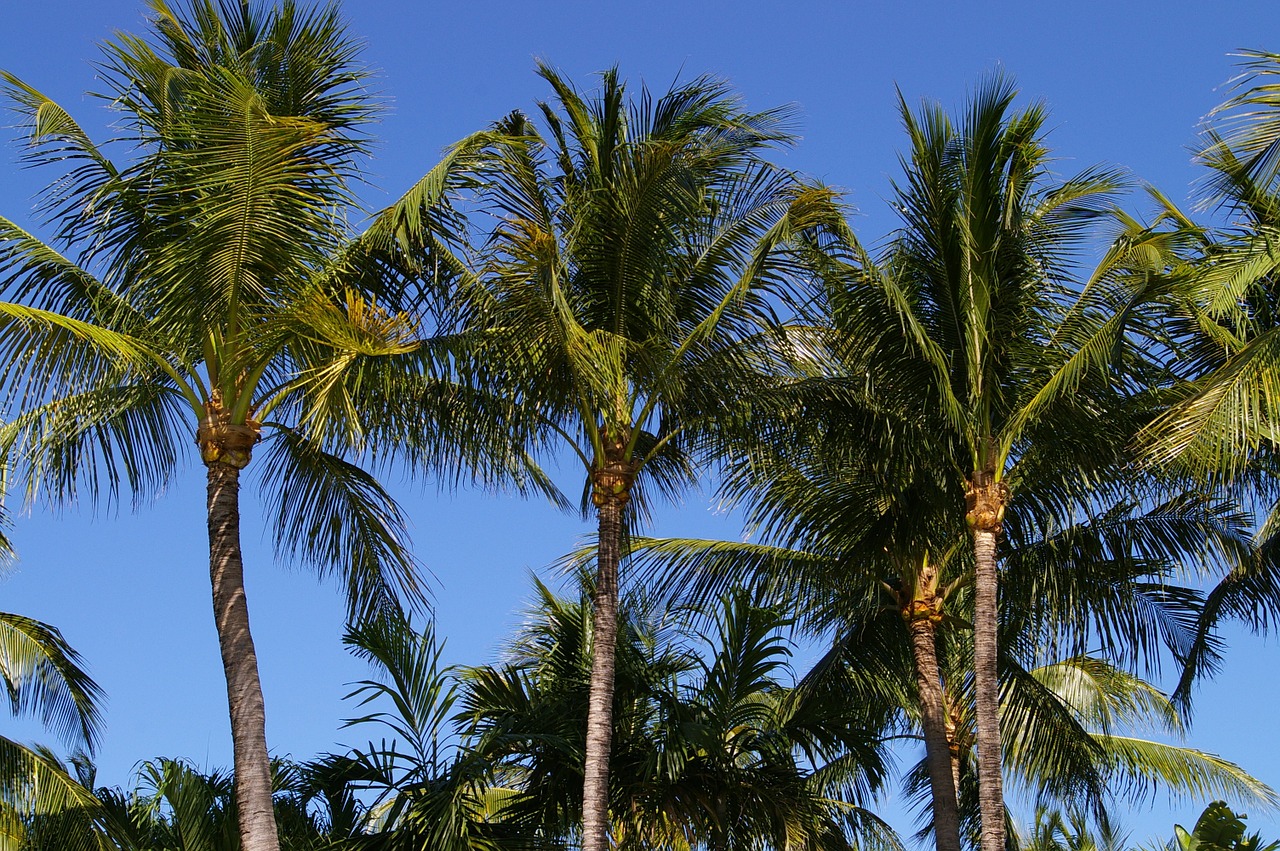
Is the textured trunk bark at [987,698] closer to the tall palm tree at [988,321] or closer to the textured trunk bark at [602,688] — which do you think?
the tall palm tree at [988,321]

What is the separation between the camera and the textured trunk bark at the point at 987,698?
1203 cm

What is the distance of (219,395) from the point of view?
39.0ft

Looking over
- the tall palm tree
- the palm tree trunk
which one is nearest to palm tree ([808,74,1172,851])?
the tall palm tree

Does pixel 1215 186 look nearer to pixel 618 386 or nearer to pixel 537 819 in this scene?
pixel 618 386

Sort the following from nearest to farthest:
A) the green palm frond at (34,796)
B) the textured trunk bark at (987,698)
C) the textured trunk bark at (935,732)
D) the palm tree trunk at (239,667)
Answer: the palm tree trunk at (239,667), the textured trunk bark at (987,698), the green palm frond at (34,796), the textured trunk bark at (935,732)

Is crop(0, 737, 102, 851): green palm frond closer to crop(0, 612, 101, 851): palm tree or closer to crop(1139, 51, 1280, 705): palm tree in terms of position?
crop(0, 612, 101, 851): palm tree

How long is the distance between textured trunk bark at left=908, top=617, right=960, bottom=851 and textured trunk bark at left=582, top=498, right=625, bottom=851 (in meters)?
3.87

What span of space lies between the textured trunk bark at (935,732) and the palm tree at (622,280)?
11.7 feet

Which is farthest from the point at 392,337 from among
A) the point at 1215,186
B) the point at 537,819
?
the point at 1215,186

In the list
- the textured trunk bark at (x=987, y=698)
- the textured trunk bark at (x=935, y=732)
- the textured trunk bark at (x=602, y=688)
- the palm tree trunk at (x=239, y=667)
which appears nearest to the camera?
the palm tree trunk at (x=239, y=667)

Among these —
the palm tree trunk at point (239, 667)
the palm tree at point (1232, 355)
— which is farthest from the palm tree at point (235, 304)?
the palm tree at point (1232, 355)

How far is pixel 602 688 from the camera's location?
1249cm

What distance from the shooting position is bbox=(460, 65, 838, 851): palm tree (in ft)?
41.5

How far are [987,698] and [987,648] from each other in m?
0.42
